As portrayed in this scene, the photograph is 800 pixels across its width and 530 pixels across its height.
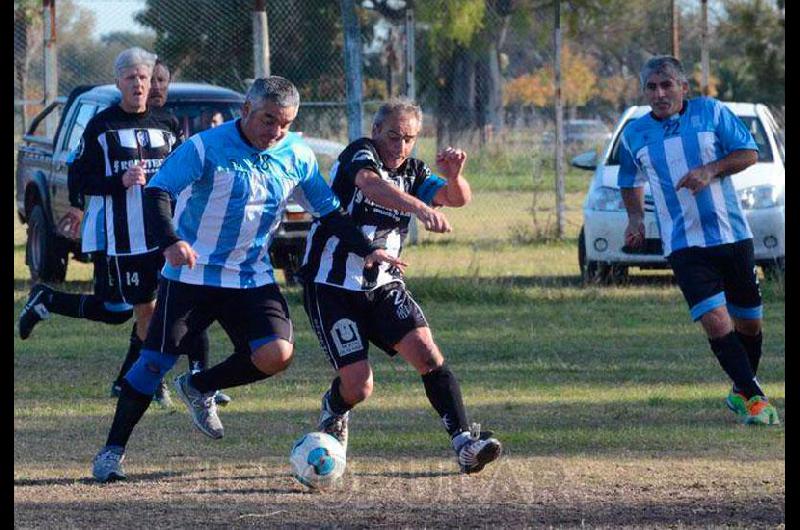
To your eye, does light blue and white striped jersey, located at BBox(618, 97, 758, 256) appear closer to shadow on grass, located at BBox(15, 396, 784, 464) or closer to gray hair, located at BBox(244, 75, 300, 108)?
shadow on grass, located at BBox(15, 396, 784, 464)

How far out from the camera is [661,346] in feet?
38.1

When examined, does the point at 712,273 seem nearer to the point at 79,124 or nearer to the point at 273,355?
the point at 273,355

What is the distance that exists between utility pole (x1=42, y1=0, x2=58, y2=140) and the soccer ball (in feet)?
35.6

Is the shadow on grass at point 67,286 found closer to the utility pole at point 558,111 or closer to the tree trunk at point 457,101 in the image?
Answer: the utility pole at point 558,111

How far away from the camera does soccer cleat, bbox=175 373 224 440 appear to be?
757 centimetres

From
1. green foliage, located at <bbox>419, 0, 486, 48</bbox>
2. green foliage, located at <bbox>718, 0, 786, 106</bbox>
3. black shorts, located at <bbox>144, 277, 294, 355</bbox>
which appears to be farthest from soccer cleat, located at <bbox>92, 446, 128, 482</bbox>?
green foliage, located at <bbox>718, 0, 786, 106</bbox>

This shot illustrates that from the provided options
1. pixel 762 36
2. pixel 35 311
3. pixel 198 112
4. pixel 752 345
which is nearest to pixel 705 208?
pixel 752 345

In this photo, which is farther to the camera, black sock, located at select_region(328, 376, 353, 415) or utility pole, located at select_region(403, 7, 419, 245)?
utility pole, located at select_region(403, 7, 419, 245)

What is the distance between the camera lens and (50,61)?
677 inches

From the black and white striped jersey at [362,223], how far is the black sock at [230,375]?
19.0 inches

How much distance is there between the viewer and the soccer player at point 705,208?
8438 millimetres

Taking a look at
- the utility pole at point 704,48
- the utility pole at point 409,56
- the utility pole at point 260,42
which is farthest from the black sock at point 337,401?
the utility pole at point 704,48

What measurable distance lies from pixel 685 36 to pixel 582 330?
25262 millimetres

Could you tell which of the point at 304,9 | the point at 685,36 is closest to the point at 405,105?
the point at 304,9
